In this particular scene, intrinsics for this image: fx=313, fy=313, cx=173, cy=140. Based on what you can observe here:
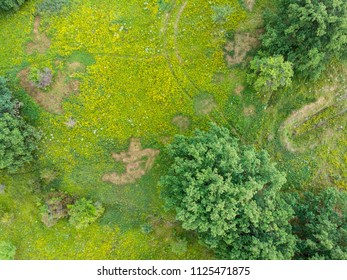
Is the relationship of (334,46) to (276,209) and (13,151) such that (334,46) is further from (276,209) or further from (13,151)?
(13,151)

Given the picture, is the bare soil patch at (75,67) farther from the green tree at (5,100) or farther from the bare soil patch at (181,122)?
the bare soil patch at (181,122)

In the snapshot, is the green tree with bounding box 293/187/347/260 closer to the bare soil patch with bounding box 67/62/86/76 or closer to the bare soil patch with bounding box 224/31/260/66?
the bare soil patch with bounding box 224/31/260/66

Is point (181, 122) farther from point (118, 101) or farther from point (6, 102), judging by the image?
point (6, 102)

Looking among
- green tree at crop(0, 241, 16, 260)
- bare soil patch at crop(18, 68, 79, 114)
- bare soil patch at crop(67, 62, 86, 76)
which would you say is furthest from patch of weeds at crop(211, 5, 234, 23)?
green tree at crop(0, 241, 16, 260)

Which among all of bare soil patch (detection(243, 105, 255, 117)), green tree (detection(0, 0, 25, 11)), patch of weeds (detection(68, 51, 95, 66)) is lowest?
bare soil patch (detection(243, 105, 255, 117))

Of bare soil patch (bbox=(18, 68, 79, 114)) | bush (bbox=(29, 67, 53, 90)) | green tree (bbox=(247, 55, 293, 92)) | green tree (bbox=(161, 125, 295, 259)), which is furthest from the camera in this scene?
bare soil patch (bbox=(18, 68, 79, 114))

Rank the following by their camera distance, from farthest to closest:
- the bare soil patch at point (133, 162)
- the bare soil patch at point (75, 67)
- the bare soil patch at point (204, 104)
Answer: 1. the bare soil patch at point (204, 104)
2. the bare soil patch at point (133, 162)
3. the bare soil patch at point (75, 67)

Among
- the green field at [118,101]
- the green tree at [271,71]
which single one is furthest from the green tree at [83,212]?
the green tree at [271,71]
